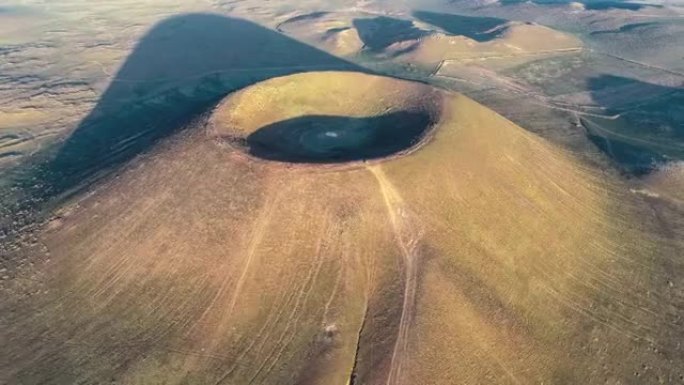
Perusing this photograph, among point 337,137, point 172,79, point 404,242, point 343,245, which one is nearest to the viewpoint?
point 343,245

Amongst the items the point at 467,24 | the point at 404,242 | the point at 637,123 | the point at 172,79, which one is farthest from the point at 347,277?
the point at 467,24

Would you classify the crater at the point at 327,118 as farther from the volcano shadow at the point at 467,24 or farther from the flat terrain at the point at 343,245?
the volcano shadow at the point at 467,24

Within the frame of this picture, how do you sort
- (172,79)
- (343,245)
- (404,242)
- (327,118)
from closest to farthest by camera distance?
(343,245) → (404,242) → (327,118) → (172,79)

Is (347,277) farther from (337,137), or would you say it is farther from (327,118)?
(327,118)

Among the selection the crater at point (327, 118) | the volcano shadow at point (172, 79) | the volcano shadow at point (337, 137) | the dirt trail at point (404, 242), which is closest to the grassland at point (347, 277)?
the dirt trail at point (404, 242)

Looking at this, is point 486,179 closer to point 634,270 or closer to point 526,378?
point 634,270

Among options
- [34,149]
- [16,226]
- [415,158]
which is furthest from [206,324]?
[34,149]
